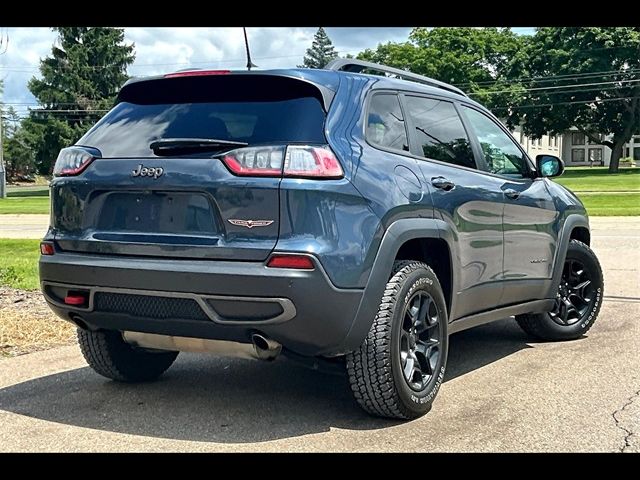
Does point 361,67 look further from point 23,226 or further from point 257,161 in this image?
point 23,226

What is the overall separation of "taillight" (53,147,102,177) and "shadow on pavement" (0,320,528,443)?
54.7 inches

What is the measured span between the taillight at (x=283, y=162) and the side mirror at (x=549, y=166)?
2.67 m

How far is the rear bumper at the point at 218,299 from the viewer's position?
374cm

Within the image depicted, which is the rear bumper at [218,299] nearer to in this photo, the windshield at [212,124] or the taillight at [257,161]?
the taillight at [257,161]

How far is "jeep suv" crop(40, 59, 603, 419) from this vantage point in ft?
12.4

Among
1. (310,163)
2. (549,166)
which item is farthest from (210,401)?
(549,166)

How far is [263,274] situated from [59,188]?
4.53 ft

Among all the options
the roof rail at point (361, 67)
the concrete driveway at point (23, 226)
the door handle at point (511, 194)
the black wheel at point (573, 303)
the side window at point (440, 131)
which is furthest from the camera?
the concrete driveway at point (23, 226)

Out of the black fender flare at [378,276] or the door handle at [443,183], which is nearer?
the black fender flare at [378,276]

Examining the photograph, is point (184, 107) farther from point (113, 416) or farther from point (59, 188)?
point (113, 416)

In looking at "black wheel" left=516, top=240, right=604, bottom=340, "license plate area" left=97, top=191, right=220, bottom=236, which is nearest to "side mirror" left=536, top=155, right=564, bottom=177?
"black wheel" left=516, top=240, right=604, bottom=340

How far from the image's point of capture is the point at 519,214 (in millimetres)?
5582

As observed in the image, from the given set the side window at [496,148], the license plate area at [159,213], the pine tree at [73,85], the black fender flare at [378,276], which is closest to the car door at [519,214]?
the side window at [496,148]

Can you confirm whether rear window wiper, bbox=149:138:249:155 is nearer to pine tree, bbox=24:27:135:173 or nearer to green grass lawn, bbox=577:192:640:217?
green grass lawn, bbox=577:192:640:217
